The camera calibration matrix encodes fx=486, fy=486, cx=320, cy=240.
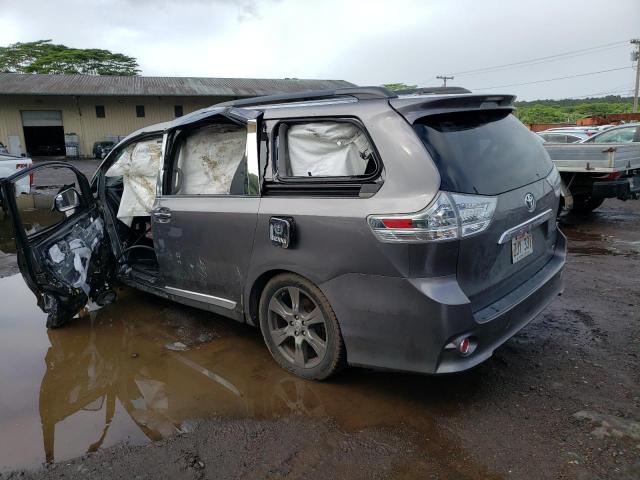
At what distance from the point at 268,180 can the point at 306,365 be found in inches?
49.3

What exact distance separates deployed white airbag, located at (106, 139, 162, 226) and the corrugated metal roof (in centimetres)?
2795

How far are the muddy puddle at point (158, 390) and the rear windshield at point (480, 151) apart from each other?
1.34m

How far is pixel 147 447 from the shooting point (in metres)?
2.69

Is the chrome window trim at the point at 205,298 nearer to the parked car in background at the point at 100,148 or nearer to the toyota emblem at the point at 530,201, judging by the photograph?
the toyota emblem at the point at 530,201

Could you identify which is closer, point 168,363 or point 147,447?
point 147,447

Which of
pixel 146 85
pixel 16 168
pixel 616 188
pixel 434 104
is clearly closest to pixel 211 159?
pixel 434 104

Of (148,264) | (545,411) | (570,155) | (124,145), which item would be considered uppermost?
(124,145)

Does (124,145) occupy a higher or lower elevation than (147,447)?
higher

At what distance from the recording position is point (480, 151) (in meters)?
2.86

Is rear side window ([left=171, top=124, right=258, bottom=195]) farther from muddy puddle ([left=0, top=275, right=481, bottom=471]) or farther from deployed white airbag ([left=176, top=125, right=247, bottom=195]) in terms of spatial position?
muddy puddle ([left=0, top=275, right=481, bottom=471])

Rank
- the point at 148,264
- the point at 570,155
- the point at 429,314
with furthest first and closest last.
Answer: the point at 570,155 < the point at 148,264 < the point at 429,314

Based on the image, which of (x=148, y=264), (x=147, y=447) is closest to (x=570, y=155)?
(x=148, y=264)

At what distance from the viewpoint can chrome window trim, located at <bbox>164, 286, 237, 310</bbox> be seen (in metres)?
3.59

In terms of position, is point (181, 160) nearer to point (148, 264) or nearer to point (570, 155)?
point (148, 264)
